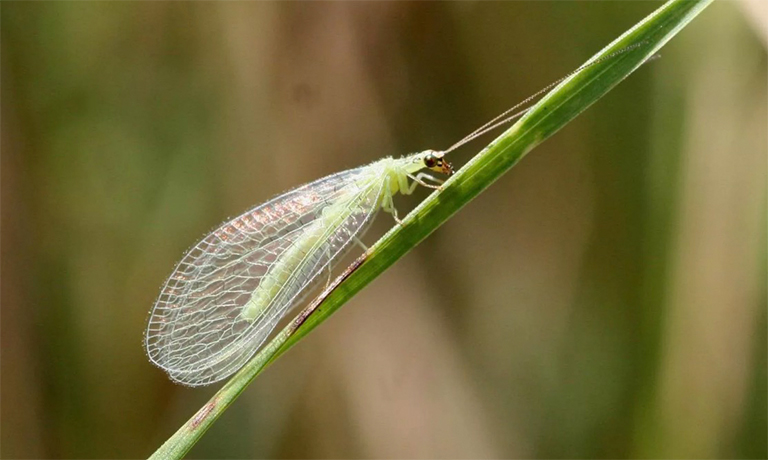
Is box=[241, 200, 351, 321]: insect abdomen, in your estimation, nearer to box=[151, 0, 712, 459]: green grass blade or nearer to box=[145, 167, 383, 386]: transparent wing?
box=[145, 167, 383, 386]: transparent wing

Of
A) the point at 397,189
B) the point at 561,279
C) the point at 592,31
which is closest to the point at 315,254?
the point at 397,189

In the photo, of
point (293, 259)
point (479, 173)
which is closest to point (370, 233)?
point (293, 259)

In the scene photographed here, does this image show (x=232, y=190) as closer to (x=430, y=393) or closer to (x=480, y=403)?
(x=430, y=393)

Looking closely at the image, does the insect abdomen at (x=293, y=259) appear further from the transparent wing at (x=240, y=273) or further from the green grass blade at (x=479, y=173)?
the green grass blade at (x=479, y=173)

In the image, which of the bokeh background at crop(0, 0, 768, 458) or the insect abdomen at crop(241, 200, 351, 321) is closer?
the insect abdomen at crop(241, 200, 351, 321)

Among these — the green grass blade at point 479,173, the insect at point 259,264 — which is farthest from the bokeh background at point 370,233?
the green grass blade at point 479,173

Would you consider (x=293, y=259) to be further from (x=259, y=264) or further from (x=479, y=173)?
(x=479, y=173)

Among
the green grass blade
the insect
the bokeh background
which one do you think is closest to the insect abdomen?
the insect
